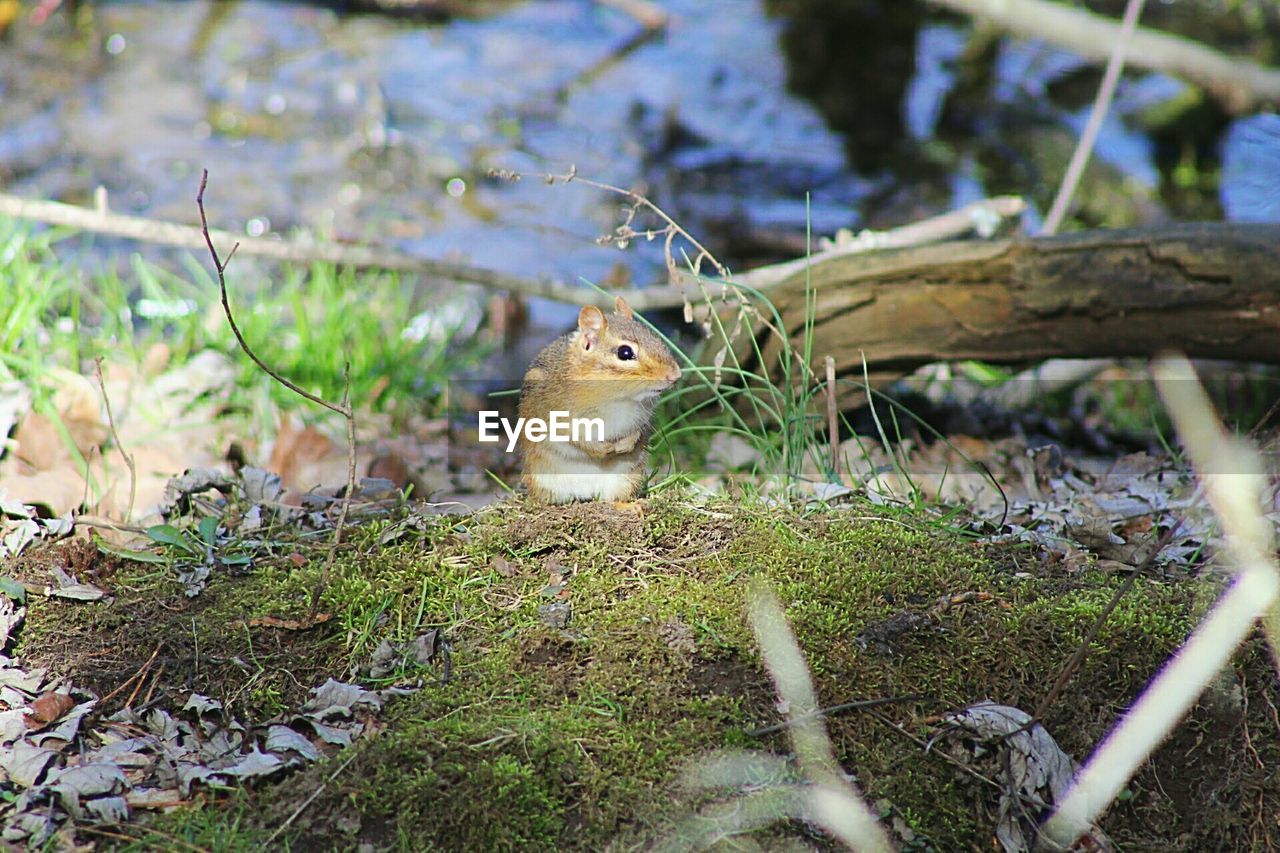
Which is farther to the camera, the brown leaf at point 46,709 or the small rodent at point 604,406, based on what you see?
the small rodent at point 604,406

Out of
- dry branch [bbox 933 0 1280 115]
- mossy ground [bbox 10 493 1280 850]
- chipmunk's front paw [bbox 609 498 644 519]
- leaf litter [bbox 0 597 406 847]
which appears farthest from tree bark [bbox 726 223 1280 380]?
dry branch [bbox 933 0 1280 115]

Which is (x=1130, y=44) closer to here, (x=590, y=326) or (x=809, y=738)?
(x=590, y=326)

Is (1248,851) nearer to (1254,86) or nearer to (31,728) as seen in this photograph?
(31,728)

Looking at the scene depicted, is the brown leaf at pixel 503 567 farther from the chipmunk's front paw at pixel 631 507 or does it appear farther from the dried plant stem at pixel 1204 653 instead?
the dried plant stem at pixel 1204 653

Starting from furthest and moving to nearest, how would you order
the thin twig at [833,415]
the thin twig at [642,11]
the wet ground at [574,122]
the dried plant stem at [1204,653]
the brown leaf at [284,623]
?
the thin twig at [642,11]
the wet ground at [574,122]
the thin twig at [833,415]
the brown leaf at [284,623]
the dried plant stem at [1204,653]

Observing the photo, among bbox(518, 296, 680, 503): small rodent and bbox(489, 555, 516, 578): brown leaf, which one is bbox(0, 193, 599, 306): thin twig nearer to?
bbox(518, 296, 680, 503): small rodent

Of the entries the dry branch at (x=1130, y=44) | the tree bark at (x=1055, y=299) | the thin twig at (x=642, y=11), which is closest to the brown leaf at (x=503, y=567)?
the tree bark at (x=1055, y=299)

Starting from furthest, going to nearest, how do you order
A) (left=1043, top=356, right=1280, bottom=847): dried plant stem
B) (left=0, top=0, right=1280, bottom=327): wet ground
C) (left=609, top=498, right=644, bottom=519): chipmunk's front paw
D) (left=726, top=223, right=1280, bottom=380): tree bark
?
1. (left=0, top=0, right=1280, bottom=327): wet ground
2. (left=726, top=223, right=1280, bottom=380): tree bark
3. (left=609, top=498, right=644, bottom=519): chipmunk's front paw
4. (left=1043, top=356, right=1280, bottom=847): dried plant stem
